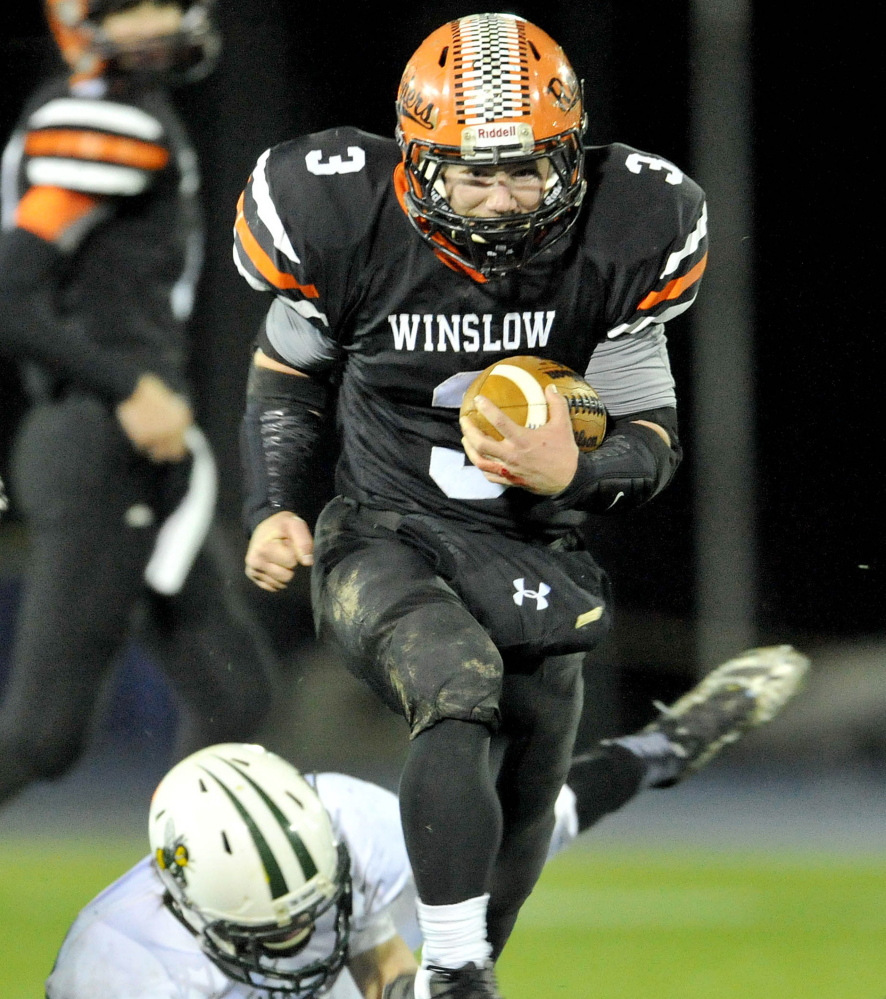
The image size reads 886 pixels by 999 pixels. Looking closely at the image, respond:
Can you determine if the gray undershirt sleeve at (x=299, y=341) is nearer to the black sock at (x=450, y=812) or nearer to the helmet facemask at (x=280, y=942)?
the black sock at (x=450, y=812)

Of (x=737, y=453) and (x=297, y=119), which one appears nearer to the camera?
(x=297, y=119)

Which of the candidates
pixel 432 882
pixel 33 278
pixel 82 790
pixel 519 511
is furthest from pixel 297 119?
pixel 432 882

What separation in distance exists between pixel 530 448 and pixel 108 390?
1.55 meters

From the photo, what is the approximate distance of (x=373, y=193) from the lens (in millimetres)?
2346

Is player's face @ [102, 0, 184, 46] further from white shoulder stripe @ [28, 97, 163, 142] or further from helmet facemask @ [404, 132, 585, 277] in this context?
helmet facemask @ [404, 132, 585, 277]

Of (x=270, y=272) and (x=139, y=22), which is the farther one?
(x=139, y=22)

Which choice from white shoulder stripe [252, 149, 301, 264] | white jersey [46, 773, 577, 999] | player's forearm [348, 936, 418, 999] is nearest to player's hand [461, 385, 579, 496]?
white shoulder stripe [252, 149, 301, 264]

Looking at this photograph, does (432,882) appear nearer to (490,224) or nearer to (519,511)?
(519,511)

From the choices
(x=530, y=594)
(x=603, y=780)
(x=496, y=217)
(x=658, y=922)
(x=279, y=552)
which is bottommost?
(x=658, y=922)

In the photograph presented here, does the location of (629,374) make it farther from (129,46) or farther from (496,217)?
(129,46)

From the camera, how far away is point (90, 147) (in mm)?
3109

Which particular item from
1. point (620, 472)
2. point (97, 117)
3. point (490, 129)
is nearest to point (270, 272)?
point (490, 129)

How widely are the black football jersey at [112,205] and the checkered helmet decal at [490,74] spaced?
1.17m

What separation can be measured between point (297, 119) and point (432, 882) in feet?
7.40
